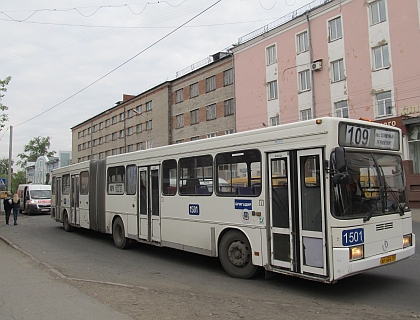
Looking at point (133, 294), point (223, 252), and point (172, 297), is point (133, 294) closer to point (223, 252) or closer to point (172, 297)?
point (172, 297)

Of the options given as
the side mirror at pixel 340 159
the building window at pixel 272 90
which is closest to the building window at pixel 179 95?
the building window at pixel 272 90

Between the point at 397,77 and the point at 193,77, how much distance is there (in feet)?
79.2

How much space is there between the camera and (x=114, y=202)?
1230 cm

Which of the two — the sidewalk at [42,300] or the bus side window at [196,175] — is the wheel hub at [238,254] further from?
the sidewalk at [42,300]

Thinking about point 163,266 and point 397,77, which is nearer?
point 163,266

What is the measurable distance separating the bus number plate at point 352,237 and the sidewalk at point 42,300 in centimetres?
325

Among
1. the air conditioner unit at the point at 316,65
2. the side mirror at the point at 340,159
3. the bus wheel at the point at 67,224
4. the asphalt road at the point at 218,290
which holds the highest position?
the air conditioner unit at the point at 316,65

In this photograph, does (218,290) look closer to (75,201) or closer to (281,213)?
(281,213)

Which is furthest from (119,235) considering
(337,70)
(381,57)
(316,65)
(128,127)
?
(128,127)

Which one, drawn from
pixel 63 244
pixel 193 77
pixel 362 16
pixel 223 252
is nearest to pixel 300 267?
pixel 223 252

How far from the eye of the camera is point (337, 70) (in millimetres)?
28125

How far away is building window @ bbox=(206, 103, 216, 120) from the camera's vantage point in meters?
40.9

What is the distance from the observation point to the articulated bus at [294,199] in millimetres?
6082

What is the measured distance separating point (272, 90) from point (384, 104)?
402 inches
